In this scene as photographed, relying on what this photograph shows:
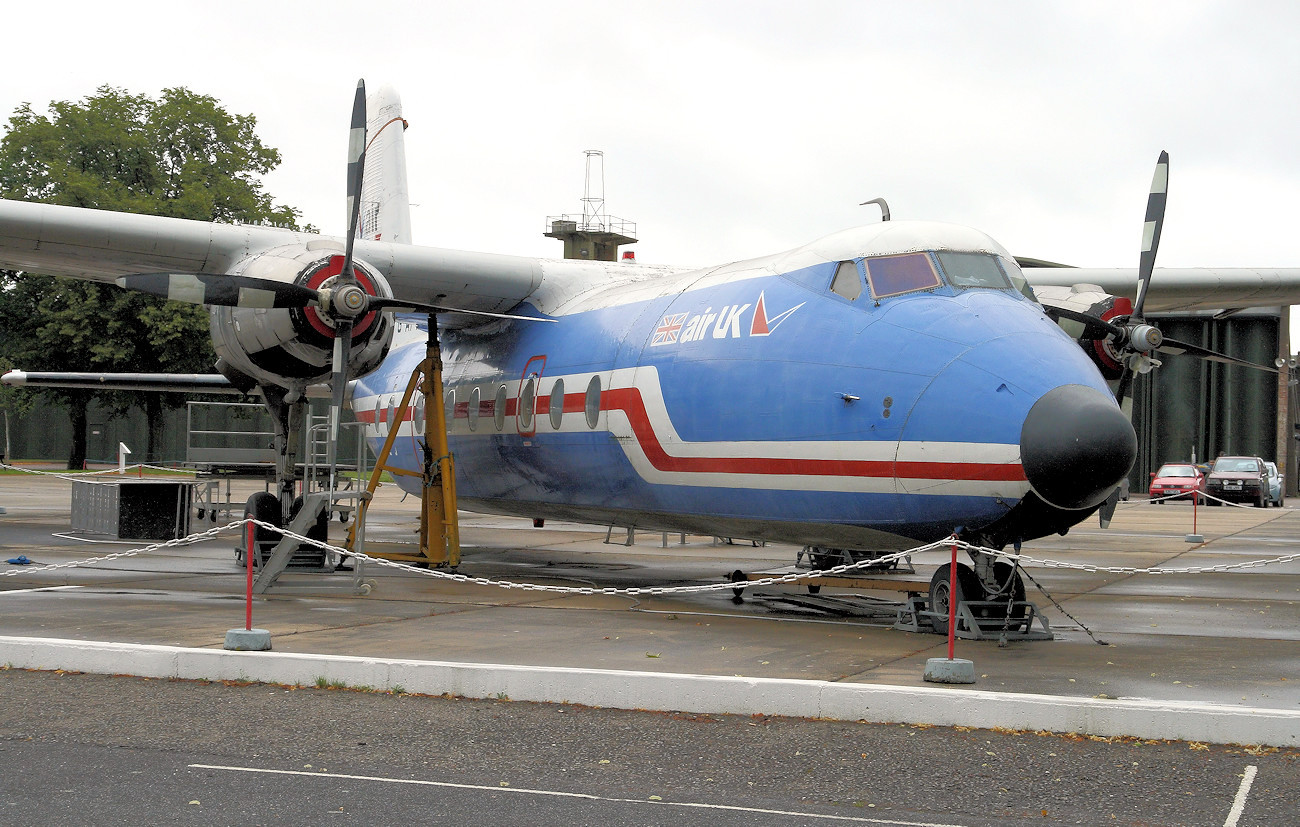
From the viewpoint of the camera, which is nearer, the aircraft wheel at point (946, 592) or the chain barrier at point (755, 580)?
the chain barrier at point (755, 580)

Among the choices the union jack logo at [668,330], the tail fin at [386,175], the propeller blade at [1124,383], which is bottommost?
the propeller blade at [1124,383]

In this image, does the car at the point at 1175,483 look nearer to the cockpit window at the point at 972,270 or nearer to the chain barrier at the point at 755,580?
the chain barrier at the point at 755,580

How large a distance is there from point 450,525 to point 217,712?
22.9 feet

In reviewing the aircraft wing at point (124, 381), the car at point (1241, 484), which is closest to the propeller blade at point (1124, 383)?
the aircraft wing at point (124, 381)

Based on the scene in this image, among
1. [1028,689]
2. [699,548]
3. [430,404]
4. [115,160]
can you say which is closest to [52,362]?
[115,160]

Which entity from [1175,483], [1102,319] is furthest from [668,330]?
[1175,483]

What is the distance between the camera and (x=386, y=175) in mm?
20938

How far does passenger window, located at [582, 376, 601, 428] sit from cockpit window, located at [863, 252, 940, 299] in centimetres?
366

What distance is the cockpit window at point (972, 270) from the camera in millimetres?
10148

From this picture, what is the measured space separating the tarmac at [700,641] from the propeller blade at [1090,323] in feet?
9.31

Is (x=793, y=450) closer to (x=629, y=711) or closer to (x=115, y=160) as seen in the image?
(x=629, y=711)

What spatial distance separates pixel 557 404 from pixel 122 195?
33.7 m

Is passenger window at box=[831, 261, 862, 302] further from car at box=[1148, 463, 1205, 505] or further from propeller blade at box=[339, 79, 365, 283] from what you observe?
car at box=[1148, 463, 1205, 505]

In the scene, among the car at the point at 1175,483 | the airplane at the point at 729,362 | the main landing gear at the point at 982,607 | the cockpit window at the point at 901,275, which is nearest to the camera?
the airplane at the point at 729,362
